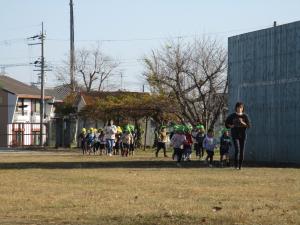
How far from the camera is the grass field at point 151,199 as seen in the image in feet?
31.9

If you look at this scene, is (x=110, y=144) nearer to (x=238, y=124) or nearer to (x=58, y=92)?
(x=238, y=124)

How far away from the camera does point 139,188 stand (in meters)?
14.2

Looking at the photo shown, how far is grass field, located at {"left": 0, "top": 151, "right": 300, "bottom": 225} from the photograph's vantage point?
9719 millimetres

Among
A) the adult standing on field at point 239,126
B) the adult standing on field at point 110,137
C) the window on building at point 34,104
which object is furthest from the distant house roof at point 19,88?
the adult standing on field at point 239,126

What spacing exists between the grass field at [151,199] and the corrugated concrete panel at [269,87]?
22.7ft

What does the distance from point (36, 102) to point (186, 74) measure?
37197 mm

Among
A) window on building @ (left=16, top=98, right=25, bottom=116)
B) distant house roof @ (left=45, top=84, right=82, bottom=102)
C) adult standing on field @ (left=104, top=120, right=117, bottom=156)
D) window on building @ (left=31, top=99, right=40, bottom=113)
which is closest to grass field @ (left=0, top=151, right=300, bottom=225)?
adult standing on field @ (left=104, top=120, right=117, bottom=156)

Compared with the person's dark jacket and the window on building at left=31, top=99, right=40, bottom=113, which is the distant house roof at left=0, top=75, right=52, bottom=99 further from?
the person's dark jacket

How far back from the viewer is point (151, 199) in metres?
12.0

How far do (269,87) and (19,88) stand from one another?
64.0 metres

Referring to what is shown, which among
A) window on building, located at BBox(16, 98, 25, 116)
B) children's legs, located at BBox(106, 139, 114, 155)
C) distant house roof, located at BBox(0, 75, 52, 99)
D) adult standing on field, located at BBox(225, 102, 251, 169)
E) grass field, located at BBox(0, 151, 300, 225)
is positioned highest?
distant house roof, located at BBox(0, 75, 52, 99)

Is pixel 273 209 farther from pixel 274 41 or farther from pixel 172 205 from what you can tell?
pixel 274 41

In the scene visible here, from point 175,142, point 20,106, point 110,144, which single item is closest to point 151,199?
point 175,142

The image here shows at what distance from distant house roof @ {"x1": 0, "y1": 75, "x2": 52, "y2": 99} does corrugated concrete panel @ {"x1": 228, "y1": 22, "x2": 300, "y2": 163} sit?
58.3m
